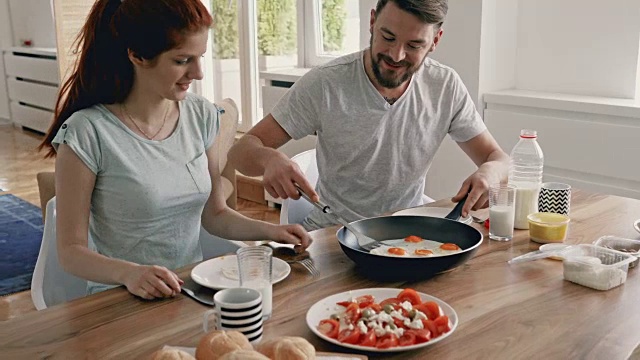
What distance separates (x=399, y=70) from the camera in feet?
6.17

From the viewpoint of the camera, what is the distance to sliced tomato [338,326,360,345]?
41.0 inches

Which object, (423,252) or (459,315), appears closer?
(459,315)

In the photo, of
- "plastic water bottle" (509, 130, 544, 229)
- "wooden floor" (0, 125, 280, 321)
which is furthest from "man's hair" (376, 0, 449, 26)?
"wooden floor" (0, 125, 280, 321)

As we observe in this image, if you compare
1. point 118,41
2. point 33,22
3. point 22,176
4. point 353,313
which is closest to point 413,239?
point 353,313

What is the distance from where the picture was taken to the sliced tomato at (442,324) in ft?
3.50

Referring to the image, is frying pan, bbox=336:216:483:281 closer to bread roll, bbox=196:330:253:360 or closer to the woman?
the woman

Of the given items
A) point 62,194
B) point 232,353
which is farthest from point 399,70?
point 232,353

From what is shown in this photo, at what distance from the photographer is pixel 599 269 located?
4.22 feet

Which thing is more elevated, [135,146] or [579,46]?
[579,46]

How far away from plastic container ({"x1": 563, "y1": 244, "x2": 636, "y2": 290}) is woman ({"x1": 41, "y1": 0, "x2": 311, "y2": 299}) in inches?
21.8

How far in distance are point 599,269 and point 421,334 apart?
1.49ft

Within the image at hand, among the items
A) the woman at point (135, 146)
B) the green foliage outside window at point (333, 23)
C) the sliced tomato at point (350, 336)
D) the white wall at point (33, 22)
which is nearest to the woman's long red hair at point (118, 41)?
the woman at point (135, 146)

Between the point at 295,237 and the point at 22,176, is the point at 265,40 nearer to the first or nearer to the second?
the point at 22,176

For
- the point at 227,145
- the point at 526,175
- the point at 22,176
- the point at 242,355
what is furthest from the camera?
the point at 22,176
